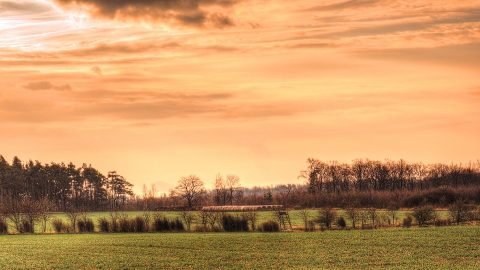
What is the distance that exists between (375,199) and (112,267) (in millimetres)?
106223

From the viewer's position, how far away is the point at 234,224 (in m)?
84.4

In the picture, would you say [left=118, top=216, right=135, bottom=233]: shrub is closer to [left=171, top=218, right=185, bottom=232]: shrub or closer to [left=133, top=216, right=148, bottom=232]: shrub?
[left=133, top=216, right=148, bottom=232]: shrub

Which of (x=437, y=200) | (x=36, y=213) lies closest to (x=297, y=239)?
(x=36, y=213)

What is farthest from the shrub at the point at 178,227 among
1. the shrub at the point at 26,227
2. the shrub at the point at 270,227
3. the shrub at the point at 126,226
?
the shrub at the point at 26,227

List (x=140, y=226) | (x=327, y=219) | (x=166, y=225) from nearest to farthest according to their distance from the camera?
(x=327, y=219)
(x=166, y=225)
(x=140, y=226)

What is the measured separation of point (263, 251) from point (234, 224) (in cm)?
2823

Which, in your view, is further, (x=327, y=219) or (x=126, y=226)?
(x=126, y=226)

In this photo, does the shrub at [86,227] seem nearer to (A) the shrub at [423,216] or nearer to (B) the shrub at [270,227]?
(B) the shrub at [270,227]

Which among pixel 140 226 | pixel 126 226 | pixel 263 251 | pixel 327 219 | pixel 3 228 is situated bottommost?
pixel 263 251

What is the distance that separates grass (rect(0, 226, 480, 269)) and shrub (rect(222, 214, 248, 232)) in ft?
24.1

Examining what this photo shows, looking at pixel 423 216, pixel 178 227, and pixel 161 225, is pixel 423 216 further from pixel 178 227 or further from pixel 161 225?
pixel 161 225

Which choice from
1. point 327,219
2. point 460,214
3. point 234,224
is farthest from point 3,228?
point 460,214

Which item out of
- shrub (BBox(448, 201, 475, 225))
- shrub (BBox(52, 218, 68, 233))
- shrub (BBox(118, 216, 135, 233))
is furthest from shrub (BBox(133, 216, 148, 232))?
shrub (BBox(448, 201, 475, 225))

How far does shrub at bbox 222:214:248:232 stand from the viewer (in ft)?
275
